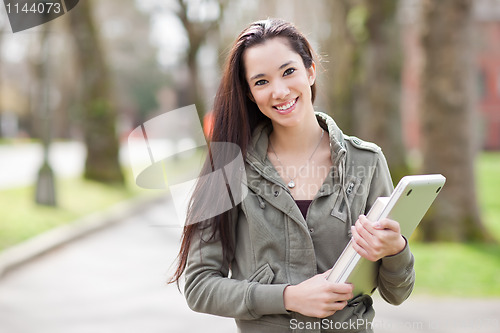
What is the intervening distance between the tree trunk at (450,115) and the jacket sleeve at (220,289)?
752 cm

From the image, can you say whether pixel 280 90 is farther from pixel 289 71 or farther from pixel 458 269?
pixel 458 269

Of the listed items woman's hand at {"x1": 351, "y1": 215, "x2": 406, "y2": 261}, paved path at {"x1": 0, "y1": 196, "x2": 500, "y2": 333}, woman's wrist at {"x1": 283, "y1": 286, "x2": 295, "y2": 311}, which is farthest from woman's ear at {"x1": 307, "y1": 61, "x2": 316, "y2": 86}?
paved path at {"x1": 0, "y1": 196, "x2": 500, "y2": 333}

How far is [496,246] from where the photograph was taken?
9148mm

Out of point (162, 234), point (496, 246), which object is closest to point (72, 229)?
point (162, 234)

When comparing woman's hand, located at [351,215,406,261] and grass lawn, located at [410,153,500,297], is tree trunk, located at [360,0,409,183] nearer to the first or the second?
grass lawn, located at [410,153,500,297]

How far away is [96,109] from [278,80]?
53.8 ft

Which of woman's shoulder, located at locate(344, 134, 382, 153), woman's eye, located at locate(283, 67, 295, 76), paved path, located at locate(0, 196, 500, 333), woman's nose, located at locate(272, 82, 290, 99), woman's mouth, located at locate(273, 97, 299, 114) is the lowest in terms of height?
paved path, located at locate(0, 196, 500, 333)

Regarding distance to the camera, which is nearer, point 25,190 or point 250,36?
point 250,36

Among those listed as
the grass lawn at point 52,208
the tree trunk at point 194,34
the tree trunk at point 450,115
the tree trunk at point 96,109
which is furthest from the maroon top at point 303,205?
the tree trunk at point 194,34

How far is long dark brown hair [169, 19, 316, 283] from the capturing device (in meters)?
2.29

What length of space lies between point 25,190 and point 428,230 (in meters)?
10.1

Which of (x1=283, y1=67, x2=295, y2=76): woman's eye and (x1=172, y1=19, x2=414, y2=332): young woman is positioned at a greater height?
(x1=283, y1=67, x2=295, y2=76): woman's eye

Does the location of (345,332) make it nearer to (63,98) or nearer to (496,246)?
(496,246)

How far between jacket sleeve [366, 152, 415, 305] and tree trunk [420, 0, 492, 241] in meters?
7.30
